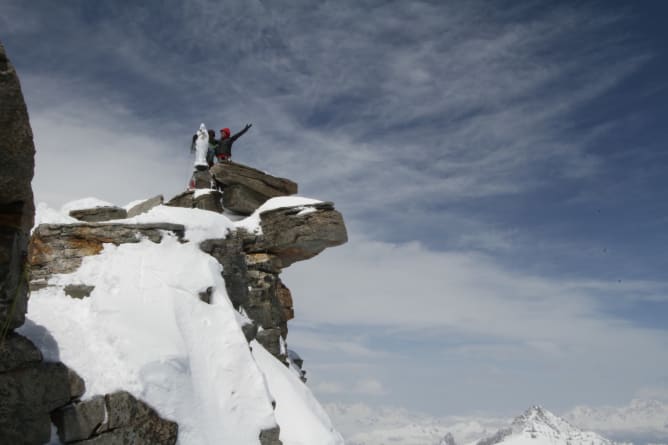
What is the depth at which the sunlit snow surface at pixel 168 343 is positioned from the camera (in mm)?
12586

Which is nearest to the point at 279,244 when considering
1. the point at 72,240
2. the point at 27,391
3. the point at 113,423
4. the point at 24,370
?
the point at 72,240

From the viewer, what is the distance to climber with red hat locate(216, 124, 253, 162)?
31.9 meters

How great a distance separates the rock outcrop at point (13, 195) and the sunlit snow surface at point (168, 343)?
170 cm

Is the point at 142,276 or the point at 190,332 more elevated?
the point at 142,276

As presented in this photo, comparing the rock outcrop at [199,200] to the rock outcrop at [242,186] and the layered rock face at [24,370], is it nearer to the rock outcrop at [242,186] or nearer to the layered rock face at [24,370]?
the rock outcrop at [242,186]

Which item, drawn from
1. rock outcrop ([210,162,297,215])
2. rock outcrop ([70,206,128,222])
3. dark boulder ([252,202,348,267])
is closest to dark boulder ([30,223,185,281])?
rock outcrop ([70,206,128,222])

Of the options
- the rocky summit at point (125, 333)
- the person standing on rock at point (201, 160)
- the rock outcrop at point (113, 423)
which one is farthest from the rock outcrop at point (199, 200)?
the rock outcrop at point (113, 423)

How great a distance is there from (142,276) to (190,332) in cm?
269

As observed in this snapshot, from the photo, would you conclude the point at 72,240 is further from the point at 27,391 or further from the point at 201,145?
the point at 201,145

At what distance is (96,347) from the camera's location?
1282 centimetres

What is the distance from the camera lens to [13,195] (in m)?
9.20

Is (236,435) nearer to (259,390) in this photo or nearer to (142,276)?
(259,390)

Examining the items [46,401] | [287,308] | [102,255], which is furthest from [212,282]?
[287,308]

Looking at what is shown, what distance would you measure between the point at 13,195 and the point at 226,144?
23.3 meters
